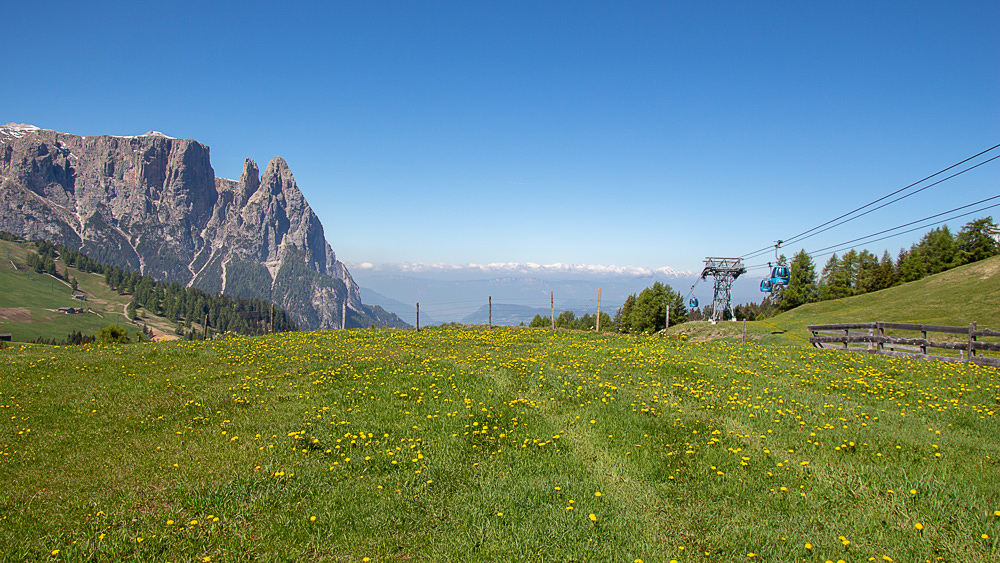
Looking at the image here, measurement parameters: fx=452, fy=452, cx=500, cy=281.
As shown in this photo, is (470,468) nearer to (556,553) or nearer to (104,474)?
(556,553)

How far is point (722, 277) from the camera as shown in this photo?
216 feet

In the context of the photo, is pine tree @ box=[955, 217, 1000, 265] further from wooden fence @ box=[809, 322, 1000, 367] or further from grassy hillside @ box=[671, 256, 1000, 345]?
wooden fence @ box=[809, 322, 1000, 367]

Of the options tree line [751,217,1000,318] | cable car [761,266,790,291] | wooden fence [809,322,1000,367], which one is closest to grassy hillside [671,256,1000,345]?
cable car [761,266,790,291]

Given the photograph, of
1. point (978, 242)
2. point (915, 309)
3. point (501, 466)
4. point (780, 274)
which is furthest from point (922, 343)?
point (978, 242)

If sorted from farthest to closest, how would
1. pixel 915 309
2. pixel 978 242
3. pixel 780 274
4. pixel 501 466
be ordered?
pixel 978 242 → pixel 780 274 → pixel 915 309 → pixel 501 466

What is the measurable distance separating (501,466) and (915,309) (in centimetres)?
5492

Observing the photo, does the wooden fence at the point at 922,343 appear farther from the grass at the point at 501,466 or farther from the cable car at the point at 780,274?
the cable car at the point at 780,274

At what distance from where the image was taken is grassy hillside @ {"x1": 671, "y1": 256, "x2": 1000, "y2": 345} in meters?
38.4

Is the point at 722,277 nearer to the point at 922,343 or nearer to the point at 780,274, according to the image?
the point at 780,274

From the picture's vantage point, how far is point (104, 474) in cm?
795

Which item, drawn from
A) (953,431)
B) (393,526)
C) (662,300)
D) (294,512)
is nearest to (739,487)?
(393,526)

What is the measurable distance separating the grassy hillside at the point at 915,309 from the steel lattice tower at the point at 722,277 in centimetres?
881

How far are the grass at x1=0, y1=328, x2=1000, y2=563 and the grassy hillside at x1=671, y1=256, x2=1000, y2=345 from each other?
2575 cm

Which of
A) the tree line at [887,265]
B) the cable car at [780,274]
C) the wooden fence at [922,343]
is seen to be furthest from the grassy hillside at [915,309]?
the tree line at [887,265]
